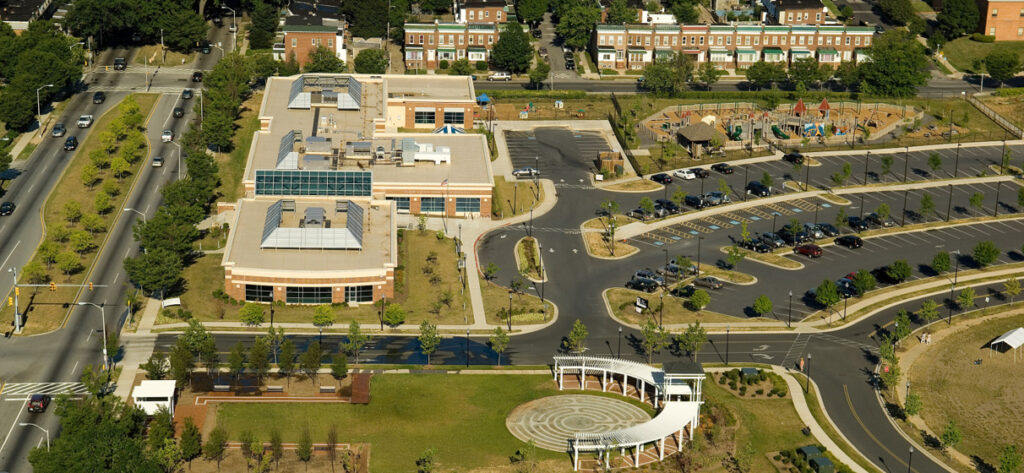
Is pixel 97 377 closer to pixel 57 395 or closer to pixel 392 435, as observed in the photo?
pixel 57 395

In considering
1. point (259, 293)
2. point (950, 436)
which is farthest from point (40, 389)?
point (950, 436)

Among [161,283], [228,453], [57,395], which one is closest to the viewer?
[228,453]

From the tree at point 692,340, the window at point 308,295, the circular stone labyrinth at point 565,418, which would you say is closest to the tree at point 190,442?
the circular stone labyrinth at point 565,418

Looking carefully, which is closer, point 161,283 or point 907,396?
point 907,396

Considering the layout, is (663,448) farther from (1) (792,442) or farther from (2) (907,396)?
(2) (907,396)

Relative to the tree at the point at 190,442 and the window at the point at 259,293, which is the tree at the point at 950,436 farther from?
the window at the point at 259,293

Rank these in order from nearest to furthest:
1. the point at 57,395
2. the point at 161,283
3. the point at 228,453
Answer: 1. the point at 228,453
2. the point at 57,395
3. the point at 161,283

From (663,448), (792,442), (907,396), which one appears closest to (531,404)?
(663,448)
